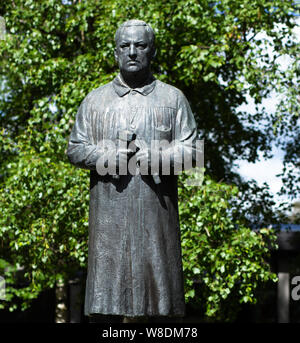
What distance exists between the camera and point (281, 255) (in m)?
16.6

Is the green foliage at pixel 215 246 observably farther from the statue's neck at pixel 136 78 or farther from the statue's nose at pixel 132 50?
the statue's nose at pixel 132 50

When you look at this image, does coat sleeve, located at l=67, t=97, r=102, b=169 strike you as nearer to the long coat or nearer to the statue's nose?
the long coat

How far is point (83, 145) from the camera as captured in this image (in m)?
5.10

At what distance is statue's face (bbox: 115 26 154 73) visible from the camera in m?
5.11

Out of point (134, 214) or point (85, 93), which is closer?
point (134, 214)

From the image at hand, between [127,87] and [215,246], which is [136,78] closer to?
[127,87]

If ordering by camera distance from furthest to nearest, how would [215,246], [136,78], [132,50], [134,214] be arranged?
[215,246] < [136,78] < [132,50] < [134,214]

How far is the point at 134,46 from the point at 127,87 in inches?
13.7

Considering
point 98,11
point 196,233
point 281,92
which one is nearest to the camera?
point 196,233

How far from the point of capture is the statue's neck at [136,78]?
5.19 m

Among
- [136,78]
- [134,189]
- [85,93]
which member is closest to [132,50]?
[136,78]

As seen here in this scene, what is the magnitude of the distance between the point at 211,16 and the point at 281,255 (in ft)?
25.6

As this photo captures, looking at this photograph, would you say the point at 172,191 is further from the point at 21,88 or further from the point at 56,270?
the point at 21,88

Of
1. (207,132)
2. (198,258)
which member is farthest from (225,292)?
(207,132)
